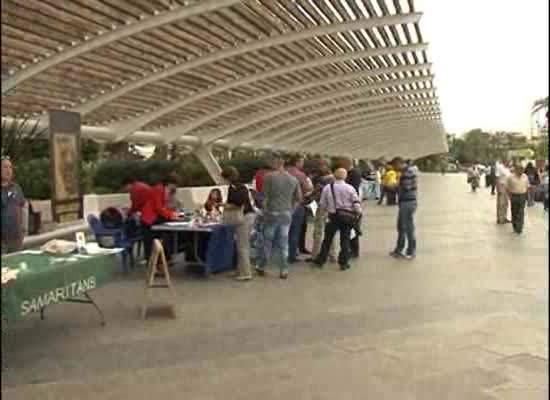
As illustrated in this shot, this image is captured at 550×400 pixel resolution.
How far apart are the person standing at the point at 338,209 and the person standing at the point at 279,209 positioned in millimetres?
441

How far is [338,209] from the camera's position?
8.91 meters

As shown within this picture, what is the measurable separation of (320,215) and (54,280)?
18.5 ft

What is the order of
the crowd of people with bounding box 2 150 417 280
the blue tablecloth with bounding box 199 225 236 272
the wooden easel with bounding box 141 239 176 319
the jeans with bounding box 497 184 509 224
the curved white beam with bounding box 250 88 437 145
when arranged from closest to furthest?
the wooden easel with bounding box 141 239 176 319 < the crowd of people with bounding box 2 150 417 280 < the blue tablecloth with bounding box 199 225 236 272 < the jeans with bounding box 497 184 509 224 < the curved white beam with bounding box 250 88 437 145

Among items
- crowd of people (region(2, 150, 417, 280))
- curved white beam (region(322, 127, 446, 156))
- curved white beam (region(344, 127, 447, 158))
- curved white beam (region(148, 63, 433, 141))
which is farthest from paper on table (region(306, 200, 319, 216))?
curved white beam (region(148, 63, 433, 141))

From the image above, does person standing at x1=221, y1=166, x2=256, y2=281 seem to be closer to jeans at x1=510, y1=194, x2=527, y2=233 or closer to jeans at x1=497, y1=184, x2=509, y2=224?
jeans at x1=510, y1=194, x2=527, y2=233

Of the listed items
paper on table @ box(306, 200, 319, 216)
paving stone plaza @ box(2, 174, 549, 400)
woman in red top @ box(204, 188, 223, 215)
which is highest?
woman in red top @ box(204, 188, 223, 215)

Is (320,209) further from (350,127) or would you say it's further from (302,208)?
(350,127)

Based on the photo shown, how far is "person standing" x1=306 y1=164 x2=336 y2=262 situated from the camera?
927 centimetres

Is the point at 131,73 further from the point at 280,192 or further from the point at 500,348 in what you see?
the point at 500,348

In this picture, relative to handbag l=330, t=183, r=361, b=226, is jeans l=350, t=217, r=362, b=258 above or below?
below

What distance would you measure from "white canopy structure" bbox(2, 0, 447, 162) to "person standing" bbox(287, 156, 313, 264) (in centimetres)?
144

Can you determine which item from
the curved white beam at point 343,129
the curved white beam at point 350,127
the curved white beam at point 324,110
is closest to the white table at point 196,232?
the curved white beam at point 324,110

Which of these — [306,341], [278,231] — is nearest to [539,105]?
[306,341]

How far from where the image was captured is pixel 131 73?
17703 millimetres
